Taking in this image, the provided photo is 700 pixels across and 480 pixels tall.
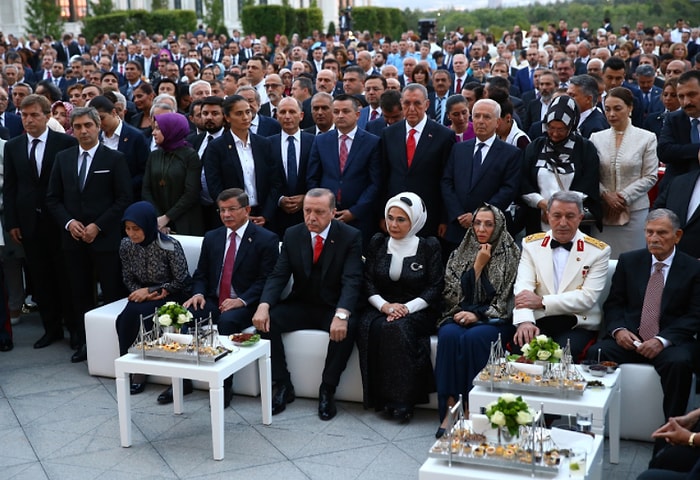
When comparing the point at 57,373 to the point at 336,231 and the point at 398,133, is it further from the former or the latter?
the point at 398,133

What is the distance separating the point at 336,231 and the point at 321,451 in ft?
5.37

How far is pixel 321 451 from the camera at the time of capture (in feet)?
18.3

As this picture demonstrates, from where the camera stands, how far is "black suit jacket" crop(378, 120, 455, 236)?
734 cm

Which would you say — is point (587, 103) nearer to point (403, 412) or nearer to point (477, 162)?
point (477, 162)

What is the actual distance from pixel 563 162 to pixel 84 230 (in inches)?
150

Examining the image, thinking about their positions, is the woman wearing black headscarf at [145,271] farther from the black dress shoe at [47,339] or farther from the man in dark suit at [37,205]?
the black dress shoe at [47,339]

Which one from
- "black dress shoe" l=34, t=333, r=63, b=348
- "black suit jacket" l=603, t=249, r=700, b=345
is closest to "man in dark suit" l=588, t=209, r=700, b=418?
"black suit jacket" l=603, t=249, r=700, b=345

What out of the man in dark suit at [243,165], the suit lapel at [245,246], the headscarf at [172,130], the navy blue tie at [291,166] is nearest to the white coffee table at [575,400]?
the suit lapel at [245,246]

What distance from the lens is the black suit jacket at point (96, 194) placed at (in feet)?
23.9

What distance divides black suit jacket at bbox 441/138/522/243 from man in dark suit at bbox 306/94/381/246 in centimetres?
65

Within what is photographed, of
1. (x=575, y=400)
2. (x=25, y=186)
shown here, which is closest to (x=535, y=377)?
(x=575, y=400)

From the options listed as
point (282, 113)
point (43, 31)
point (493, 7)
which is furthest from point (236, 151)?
point (493, 7)

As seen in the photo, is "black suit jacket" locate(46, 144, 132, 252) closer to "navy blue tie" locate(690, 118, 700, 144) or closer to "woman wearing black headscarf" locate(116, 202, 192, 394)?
"woman wearing black headscarf" locate(116, 202, 192, 394)

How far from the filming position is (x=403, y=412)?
5992 mm
